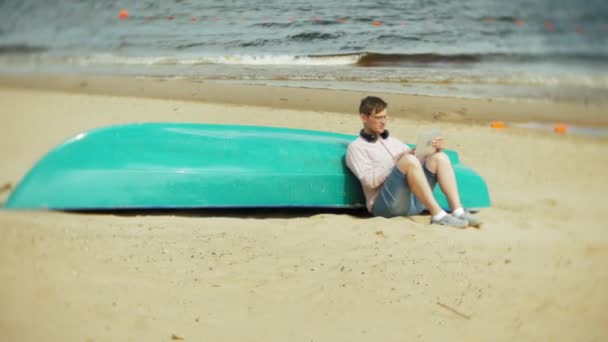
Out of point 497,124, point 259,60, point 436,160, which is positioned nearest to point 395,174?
point 436,160

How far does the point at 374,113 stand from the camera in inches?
128

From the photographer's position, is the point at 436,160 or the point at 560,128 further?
the point at 560,128

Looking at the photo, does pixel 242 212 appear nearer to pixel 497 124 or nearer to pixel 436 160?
pixel 436 160

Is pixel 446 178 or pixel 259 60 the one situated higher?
pixel 259 60

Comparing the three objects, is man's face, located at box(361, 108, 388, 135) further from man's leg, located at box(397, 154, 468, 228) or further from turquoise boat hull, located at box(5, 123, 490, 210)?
turquoise boat hull, located at box(5, 123, 490, 210)

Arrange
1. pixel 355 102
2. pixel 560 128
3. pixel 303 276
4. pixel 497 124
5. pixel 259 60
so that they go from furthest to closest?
pixel 259 60, pixel 355 102, pixel 497 124, pixel 560 128, pixel 303 276

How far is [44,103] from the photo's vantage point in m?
6.91

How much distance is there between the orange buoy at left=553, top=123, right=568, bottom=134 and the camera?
5914 mm

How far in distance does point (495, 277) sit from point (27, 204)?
2.58 meters

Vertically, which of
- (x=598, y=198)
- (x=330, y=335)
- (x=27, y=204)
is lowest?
(x=598, y=198)

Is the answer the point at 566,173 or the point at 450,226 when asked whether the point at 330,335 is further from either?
the point at 566,173

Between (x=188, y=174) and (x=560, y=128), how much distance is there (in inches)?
178

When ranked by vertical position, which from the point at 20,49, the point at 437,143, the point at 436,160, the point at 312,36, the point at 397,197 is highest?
the point at 20,49

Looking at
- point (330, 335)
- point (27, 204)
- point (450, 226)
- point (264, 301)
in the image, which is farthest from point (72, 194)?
point (450, 226)
